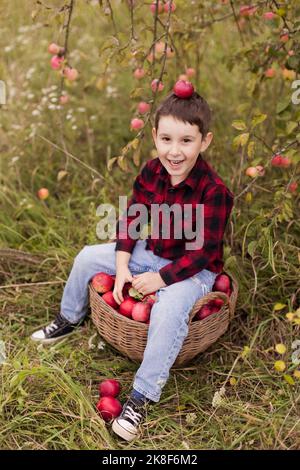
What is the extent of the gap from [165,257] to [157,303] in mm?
281

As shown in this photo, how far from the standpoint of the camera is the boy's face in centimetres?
218

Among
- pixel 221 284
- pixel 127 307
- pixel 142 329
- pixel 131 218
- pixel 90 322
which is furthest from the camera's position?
pixel 90 322

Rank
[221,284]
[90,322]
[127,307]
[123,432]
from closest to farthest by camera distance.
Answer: [123,432]
[127,307]
[221,284]
[90,322]

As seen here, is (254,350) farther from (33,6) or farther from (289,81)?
(33,6)

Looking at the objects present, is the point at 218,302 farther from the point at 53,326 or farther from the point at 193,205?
the point at 53,326

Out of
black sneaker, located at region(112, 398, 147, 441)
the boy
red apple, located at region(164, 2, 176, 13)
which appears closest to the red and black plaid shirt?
the boy

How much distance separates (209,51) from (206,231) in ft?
7.59

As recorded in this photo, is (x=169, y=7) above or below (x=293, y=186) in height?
above

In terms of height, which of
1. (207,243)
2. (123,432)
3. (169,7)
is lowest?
(123,432)

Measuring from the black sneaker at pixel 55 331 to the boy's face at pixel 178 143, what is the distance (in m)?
0.82

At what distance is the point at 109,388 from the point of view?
2203 mm

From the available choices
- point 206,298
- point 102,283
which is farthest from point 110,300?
point 206,298

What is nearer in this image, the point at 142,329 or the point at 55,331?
the point at 142,329

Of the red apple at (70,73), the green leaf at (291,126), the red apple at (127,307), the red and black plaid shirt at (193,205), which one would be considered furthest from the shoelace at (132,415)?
the red apple at (70,73)
